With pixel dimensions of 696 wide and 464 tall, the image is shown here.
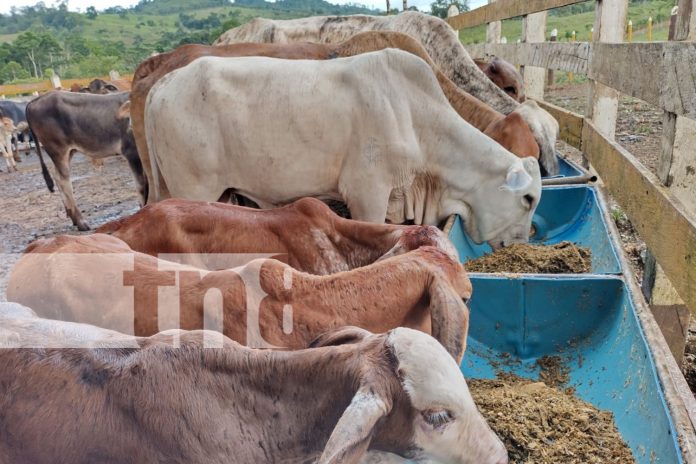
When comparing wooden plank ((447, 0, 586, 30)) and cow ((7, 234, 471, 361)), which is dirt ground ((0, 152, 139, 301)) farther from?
wooden plank ((447, 0, 586, 30))

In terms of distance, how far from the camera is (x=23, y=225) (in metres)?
8.37

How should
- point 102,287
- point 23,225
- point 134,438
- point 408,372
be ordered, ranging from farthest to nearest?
1. point 23,225
2. point 102,287
3. point 134,438
4. point 408,372

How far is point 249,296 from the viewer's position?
7.24ft

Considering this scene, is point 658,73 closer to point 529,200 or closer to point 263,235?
point 529,200

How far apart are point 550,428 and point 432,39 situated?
477 centimetres

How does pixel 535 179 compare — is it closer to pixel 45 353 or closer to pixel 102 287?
pixel 102 287

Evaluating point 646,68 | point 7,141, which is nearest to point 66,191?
point 646,68

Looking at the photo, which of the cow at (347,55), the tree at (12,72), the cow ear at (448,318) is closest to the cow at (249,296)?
the cow ear at (448,318)

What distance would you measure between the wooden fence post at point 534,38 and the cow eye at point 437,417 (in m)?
6.47

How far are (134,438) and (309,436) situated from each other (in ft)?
1.61

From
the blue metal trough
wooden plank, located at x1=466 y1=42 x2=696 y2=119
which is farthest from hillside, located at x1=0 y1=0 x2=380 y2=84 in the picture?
the blue metal trough

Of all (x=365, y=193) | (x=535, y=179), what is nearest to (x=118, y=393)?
(x=365, y=193)

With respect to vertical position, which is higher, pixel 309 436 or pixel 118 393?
pixel 118 393

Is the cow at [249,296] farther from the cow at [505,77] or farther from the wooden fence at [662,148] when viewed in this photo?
the cow at [505,77]
